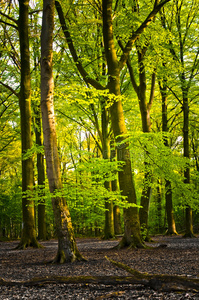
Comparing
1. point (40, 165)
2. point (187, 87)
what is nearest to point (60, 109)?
point (40, 165)

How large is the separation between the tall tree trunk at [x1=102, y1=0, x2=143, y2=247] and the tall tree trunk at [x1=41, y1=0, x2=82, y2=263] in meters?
2.76

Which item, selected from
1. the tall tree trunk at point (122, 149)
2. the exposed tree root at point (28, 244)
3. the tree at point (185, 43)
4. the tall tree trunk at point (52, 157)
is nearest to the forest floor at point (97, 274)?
the tall tree trunk at point (52, 157)

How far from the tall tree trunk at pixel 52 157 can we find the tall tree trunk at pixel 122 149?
2.76 meters

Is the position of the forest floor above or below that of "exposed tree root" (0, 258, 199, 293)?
below

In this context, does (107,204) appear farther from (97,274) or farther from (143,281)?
(143,281)

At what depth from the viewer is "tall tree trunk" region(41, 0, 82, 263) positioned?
7500mm

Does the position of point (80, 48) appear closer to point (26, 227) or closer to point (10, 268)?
point (26, 227)

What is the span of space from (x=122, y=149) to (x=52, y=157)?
11.5 ft

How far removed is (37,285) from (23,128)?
363 inches

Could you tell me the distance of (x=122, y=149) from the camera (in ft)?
34.4

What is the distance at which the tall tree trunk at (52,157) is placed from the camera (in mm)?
7500

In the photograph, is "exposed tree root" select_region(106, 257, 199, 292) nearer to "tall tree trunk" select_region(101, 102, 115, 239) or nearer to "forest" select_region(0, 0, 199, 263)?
"forest" select_region(0, 0, 199, 263)

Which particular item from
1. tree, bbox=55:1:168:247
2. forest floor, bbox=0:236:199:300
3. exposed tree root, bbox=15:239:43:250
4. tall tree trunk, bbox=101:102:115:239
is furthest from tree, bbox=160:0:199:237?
forest floor, bbox=0:236:199:300

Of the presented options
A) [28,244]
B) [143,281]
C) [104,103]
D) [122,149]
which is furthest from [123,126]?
[143,281]
